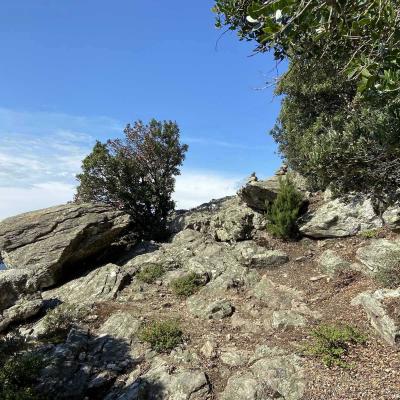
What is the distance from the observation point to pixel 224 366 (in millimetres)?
9133

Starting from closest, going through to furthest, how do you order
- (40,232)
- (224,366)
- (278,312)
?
(224,366) < (278,312) < (40,232)

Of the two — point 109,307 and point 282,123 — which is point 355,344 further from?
point 282,123

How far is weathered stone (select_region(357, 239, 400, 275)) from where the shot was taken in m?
11.4

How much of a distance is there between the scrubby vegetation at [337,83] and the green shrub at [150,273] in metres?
7.62

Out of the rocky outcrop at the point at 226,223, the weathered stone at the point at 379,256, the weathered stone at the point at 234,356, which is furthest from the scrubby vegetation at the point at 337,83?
the weathered stone at the point at 234,356

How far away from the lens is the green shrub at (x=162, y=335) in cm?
998

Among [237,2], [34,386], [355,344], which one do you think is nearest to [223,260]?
[355,344]

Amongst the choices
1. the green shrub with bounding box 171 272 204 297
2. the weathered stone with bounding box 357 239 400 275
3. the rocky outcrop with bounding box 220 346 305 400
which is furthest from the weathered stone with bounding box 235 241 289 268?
the rocky outcrop with bounding box 220 346 305 400

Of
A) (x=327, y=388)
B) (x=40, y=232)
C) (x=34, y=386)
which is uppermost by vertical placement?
(x=40, y=232)

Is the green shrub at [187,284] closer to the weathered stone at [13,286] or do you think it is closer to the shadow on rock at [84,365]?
the shadow on rock at [84,365]

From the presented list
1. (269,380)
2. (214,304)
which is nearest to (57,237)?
(214,304)

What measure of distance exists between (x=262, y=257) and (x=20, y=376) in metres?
9.31

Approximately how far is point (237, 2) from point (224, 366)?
28.7ft

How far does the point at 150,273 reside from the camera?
15.1 meters
